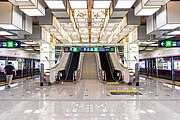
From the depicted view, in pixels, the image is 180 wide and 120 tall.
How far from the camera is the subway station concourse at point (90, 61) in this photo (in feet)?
17.0

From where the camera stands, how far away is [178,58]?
1364 centimetres

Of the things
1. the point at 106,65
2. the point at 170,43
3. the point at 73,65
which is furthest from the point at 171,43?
the point at 73,65

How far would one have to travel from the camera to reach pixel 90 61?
18859 millimetres

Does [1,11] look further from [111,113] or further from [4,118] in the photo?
[111,113]

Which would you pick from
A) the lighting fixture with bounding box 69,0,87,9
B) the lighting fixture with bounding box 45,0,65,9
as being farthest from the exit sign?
the lighting fixture with bounding box 45,0,65,9

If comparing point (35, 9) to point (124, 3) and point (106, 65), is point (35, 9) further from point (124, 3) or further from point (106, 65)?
point (106, 65)

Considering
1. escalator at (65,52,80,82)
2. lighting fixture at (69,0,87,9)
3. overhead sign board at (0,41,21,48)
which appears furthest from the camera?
escalator at (65,52,80,82)

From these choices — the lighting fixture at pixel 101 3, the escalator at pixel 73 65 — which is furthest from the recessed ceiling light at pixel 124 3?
the escalator at pixel 73 65

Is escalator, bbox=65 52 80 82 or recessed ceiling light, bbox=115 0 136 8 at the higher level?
recessed ceiling light, bbox=115 0 136 8

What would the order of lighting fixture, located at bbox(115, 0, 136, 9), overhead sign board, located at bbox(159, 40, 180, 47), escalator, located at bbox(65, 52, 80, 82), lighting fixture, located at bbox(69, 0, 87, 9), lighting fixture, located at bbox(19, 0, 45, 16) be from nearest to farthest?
lighting fixture, located at bbox(115, 0, 136, 9) < lighting fixture, located at bbox(19, 0, 45, 16) < lighting fixture, located at bbox(69, 0, 87, 9) < overhead sign board, located at bbox(159, 40, 180, 47) < escalator, located at bbox(65, 52, 80, 82)

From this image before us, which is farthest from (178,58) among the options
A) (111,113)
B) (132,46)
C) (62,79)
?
(111,113)

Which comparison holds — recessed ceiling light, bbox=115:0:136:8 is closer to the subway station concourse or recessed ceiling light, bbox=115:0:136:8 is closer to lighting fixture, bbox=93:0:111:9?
the subway station concourse

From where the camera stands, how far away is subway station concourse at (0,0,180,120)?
17.0 ft

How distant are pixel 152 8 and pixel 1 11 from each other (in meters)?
5.06
